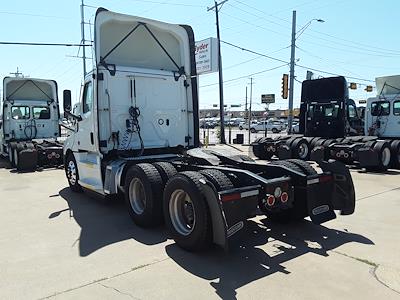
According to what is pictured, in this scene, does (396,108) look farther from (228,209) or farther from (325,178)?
(228,209)

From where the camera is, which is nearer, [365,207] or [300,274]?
[300,274]

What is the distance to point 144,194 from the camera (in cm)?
593

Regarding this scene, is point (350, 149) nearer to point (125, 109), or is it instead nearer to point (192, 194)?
point (125, 109)

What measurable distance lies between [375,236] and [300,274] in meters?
1.99

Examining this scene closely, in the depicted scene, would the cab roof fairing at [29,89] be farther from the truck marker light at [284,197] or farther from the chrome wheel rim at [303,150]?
the truck marker light at [284,197]

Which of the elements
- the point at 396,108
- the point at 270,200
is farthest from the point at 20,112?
the point at 396,108

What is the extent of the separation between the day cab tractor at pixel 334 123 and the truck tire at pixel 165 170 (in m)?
9.11

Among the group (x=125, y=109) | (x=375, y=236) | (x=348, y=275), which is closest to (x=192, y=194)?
(x=348, y=275)

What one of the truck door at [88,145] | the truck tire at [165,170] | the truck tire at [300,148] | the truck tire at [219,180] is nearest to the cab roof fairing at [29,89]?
the truck door at [88,145]

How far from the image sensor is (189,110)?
27.4ft

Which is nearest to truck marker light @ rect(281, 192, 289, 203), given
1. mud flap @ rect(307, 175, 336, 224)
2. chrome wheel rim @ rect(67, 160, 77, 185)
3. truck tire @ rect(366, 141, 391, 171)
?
mud flap @ rect(307, 175, 336, 224)

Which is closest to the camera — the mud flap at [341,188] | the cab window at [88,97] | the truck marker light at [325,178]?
the truck marker light at [325,178]

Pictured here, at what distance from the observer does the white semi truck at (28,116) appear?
14922 millimetres

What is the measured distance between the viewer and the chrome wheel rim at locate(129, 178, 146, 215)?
621 cm
